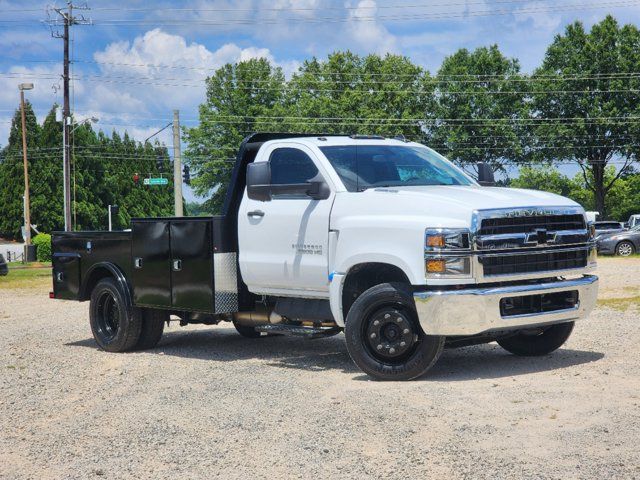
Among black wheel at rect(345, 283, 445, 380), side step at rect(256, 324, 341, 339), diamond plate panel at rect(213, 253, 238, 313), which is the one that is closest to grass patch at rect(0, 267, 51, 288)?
diamond plate panel at rect(213, 253, 238, 313)

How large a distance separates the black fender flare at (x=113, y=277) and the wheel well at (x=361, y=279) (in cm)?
327

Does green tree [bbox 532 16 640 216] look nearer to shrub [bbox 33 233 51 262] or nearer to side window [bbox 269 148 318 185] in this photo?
shrub [bbox 33 233 51 262]

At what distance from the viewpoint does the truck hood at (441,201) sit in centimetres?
799

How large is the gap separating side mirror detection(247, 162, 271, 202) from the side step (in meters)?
1.31

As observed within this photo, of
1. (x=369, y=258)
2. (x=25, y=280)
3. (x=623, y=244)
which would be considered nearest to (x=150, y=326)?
(x=369, y=258)

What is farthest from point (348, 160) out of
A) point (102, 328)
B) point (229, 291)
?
point (102, 328)

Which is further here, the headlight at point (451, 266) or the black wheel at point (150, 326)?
the black wheel at point (150, 326)

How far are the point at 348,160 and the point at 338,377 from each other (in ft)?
6.92

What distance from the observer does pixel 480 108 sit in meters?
66.4

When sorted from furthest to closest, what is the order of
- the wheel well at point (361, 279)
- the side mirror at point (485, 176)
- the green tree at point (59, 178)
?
the green tree at point (59, 178), the side mirror at point (485, 176), the wheel well at point (361, 279)

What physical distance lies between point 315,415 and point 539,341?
11.2ft

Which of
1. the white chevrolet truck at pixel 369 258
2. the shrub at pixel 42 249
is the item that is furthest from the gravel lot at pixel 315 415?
the shrub at pixel 42 249

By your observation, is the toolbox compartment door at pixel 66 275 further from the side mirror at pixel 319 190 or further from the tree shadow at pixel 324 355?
the side mirror at pixel 319 190

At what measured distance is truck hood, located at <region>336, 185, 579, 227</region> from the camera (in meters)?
7.99
